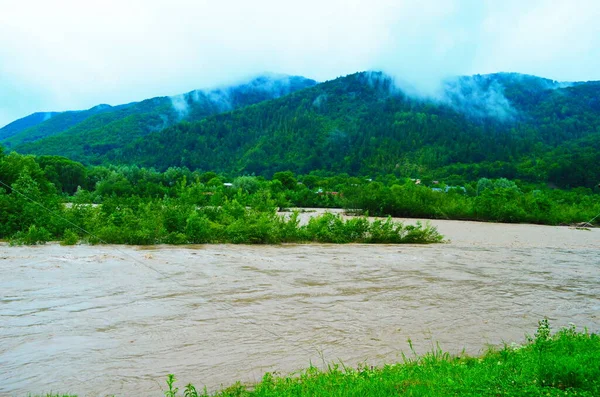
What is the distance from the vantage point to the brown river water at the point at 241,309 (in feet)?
22.1

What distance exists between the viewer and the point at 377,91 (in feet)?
467

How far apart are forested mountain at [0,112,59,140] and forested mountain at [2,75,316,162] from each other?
16.2 meters

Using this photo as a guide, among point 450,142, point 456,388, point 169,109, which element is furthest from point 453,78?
point 456,388

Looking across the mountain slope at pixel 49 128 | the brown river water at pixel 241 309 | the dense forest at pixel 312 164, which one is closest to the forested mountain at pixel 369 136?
the dense forest at pixel 312 164

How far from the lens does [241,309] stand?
970 cm

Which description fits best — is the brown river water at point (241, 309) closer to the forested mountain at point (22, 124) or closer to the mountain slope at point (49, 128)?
the mountain slope at point (49, 128)

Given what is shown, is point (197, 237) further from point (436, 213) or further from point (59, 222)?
point (436, 213)

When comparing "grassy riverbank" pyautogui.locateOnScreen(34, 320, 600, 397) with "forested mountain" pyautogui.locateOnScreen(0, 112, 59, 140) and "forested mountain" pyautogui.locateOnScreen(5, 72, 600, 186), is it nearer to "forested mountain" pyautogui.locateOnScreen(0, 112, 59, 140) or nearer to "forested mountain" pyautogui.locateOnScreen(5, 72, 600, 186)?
"forested mountain" pyautogui.locateOnScreen(5, 72, 600, 186)

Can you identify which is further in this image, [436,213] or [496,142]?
[496,142]

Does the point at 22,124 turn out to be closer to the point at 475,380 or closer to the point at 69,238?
the point at 69,238

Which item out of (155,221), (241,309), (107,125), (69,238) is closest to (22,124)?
(107,125)

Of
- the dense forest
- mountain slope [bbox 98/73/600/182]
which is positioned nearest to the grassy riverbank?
the dense forest

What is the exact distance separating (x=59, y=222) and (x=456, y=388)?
57.2ft

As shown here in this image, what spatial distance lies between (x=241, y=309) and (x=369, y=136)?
109 meters
